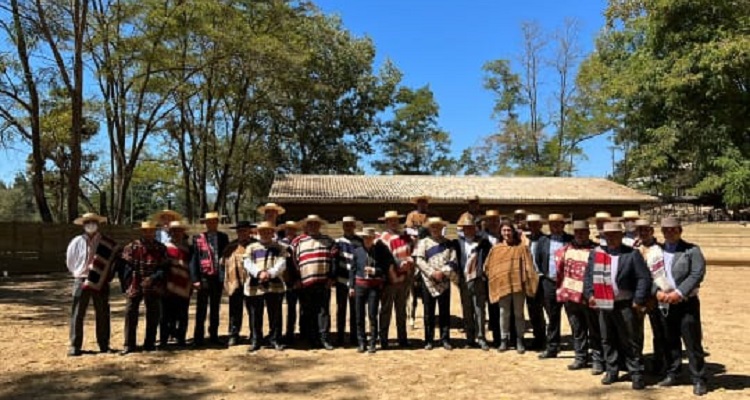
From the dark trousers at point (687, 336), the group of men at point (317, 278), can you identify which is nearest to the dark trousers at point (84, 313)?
the group of men at point (317, 278)

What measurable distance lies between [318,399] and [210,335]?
298 cm

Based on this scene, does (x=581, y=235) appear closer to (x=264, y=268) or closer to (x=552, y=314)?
(x=552, y=314)

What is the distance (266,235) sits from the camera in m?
7.98

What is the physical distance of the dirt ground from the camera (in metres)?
5.96

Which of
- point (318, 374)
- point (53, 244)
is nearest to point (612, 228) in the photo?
point (318, 374)

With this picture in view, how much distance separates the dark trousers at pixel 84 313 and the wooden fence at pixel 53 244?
12.2 m

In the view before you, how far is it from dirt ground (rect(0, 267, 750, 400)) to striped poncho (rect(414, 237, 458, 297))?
772 mm

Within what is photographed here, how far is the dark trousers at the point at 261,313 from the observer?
7.88 meters

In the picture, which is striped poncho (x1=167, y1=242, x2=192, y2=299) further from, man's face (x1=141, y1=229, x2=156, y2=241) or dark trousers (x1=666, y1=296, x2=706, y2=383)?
dark trousers (x1=666, y1=296, x2=706, y2=383)

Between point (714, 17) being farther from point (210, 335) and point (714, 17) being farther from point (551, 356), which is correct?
point (210, 335)

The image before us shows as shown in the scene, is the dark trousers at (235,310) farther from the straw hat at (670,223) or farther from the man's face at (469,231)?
the straw hat at (670,223)

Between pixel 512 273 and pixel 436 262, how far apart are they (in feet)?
3.04

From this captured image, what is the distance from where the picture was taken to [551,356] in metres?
7.41

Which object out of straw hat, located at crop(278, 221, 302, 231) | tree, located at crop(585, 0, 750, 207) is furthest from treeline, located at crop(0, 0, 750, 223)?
straw hat, located at crop(278, 221, 302, 231)
